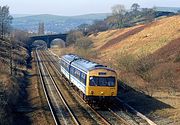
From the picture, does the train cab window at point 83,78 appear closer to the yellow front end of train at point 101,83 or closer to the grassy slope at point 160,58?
the yellow front end of train at point 101,83

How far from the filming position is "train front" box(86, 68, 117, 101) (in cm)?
2745

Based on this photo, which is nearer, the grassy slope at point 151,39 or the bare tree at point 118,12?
the grassy slope at point 151,39

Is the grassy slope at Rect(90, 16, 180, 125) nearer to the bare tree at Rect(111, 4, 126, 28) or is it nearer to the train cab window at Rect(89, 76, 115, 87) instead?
the train cab window at Rect(89, 76, 115, 87)

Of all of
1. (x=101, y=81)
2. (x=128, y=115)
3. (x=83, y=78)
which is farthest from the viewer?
(x=83, y=78)

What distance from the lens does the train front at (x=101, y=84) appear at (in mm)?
27453

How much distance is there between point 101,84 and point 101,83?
0.08 metres

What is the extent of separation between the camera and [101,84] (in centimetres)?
2755

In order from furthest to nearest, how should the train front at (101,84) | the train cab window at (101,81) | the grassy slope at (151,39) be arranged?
1. the grassy slope at (151,39)
2. the train cab window at (101,81)
3. the train front at (101,84)

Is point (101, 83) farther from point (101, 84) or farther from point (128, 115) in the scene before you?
point (128, 115)

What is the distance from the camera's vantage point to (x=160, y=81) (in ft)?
118

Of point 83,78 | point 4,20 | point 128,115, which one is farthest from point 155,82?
point 4,20

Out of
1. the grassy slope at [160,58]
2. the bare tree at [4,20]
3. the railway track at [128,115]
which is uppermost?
the bare tree at [4,20]

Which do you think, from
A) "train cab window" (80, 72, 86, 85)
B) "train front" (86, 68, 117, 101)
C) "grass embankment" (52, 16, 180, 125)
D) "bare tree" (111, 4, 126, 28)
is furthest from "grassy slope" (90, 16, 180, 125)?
→ "bare tree" (111, 4, 126, 28)

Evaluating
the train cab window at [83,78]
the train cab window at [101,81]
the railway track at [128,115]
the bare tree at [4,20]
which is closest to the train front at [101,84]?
the train cab window at [101,81]
